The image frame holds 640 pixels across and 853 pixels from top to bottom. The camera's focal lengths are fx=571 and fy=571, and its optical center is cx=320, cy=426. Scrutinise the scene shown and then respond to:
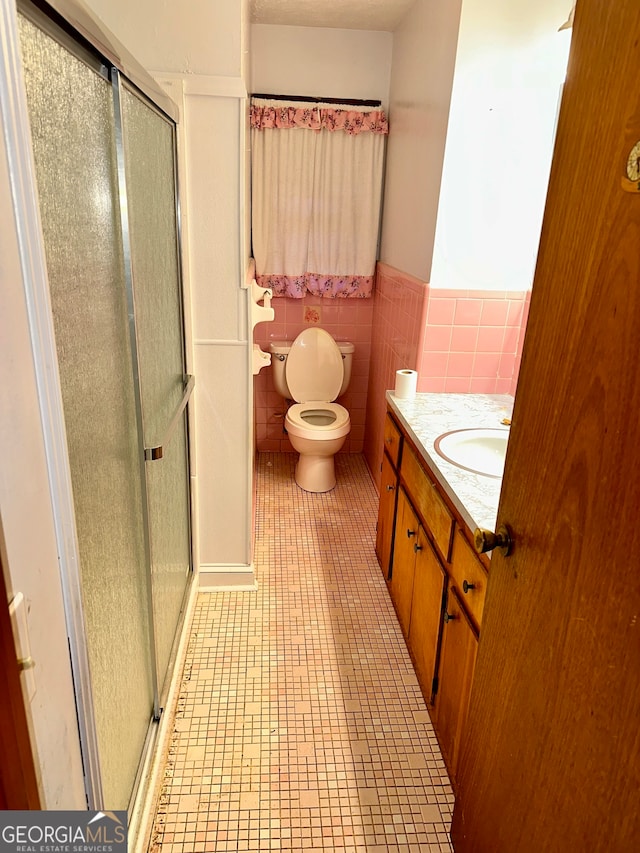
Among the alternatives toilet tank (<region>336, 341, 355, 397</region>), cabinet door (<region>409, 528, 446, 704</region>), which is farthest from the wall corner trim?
toilet tank (<region>336, 341, 355, 397</region>)

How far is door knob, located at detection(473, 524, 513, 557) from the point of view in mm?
1038

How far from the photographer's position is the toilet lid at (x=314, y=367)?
3.44 metres

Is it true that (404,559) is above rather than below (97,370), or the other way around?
below

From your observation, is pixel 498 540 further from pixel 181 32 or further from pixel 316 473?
pixel 316 473

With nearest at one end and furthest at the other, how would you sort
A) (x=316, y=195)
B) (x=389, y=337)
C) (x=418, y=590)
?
(x=418, y=590) → (x=389, y=337) → (x=316, y=195)

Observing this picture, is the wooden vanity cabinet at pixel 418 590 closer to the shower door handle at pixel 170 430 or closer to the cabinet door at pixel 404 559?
the cabinet door at pixel 404 559

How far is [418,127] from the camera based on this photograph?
8.63ft

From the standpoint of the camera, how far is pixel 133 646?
137 centimetres

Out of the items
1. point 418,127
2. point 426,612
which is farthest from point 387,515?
point 418,127

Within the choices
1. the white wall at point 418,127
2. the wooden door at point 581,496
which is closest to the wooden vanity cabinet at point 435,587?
the wooden door at point 581,496

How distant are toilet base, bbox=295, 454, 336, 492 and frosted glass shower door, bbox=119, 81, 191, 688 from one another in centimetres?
125

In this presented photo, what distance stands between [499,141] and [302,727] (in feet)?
7.36

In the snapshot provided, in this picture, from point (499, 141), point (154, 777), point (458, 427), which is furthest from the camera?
point (499, 141)

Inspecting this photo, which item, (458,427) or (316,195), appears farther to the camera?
(316,195)
